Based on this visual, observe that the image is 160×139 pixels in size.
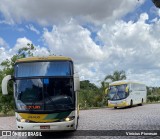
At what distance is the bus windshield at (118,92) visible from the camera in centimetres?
3403

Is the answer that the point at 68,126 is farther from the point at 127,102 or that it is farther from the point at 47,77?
the point at 127,102

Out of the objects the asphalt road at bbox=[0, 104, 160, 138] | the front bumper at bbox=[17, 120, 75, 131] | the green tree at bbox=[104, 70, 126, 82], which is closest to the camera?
the front bumper at bbox=[17, 120, 75, 131]

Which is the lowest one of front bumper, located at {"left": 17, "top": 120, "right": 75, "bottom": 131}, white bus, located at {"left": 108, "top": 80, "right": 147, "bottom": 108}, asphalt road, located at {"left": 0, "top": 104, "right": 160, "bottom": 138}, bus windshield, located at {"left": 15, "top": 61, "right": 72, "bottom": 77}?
asphalt road, located at {"left": 0, "top": 104, "right": 160, "bottom": 138}

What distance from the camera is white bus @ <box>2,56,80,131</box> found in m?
13.0

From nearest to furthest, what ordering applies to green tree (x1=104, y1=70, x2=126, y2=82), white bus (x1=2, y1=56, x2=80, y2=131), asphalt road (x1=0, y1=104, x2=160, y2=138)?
white bus (x1=2, y1=56, x2=80, y2=131) → asphalt road (x1=0, y1=104, x2=160, y2=138) → green tree (x1=104, y1=70, x2=126, y2=82)

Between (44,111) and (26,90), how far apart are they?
1.16 m

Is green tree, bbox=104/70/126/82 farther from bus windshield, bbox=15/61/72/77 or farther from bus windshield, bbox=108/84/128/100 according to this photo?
bus windshield, bbox=15/61/72/77

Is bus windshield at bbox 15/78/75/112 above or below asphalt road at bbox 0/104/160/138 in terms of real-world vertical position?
above

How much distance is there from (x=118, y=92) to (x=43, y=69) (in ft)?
Result: 70.3

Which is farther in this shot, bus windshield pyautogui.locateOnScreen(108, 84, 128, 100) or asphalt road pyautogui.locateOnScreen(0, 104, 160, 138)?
bus windshield pyautogui.locateOnScreen(108, 84, 128, 100)

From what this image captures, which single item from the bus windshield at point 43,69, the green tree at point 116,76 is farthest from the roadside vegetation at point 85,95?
the bus windshield at point 43,69

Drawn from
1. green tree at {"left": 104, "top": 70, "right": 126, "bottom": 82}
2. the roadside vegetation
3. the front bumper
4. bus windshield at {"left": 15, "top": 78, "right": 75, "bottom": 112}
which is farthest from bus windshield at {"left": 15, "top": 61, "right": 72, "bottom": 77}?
green tree at {"left": 104, "top": 70, "right": 126, "bottom": 82}

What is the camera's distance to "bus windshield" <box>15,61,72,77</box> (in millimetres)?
13484

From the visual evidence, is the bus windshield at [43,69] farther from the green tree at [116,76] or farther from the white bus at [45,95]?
the green tree at [116,76]
